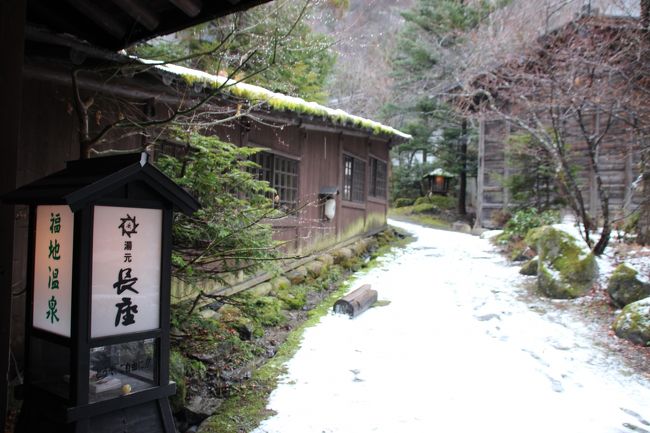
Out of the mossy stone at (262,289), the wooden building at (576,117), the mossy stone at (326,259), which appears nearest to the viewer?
the mossy stone at (262,289)

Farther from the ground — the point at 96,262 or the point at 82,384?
the point at 96,262

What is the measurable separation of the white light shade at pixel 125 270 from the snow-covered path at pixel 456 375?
81.9 inches

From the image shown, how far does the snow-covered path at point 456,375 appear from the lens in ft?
15.5

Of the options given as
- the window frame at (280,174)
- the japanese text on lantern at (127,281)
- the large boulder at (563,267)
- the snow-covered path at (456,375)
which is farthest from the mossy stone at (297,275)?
the japanese text on lantern at (127,281)

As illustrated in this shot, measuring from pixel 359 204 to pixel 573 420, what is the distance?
10160 mm

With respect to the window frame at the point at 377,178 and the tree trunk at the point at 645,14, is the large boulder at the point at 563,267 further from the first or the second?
the window frame at the point at 377,178

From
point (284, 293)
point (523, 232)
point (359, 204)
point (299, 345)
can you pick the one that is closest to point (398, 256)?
point (359, 204)

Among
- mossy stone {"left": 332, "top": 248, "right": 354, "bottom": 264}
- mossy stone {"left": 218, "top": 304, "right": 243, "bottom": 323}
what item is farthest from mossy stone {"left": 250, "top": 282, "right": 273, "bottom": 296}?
mossy stone {"left": 332, "top": 248, "right": 354, "bottom": 264}

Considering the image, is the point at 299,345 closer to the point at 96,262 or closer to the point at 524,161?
the point at 96,262

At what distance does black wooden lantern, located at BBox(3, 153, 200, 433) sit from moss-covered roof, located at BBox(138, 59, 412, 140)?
1.69m

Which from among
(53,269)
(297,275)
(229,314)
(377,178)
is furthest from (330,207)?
(53,269)

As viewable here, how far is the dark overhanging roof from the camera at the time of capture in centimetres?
374

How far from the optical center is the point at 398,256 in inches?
550

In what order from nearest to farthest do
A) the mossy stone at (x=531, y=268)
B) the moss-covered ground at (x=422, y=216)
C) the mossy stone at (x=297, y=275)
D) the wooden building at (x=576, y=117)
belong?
the mossy stone at (x=297, y=275)
the wooden building at (x=576, y=117)
the mossy stone at (x=531, y=268)
the moss-covered ground at (x=422, y=216)
